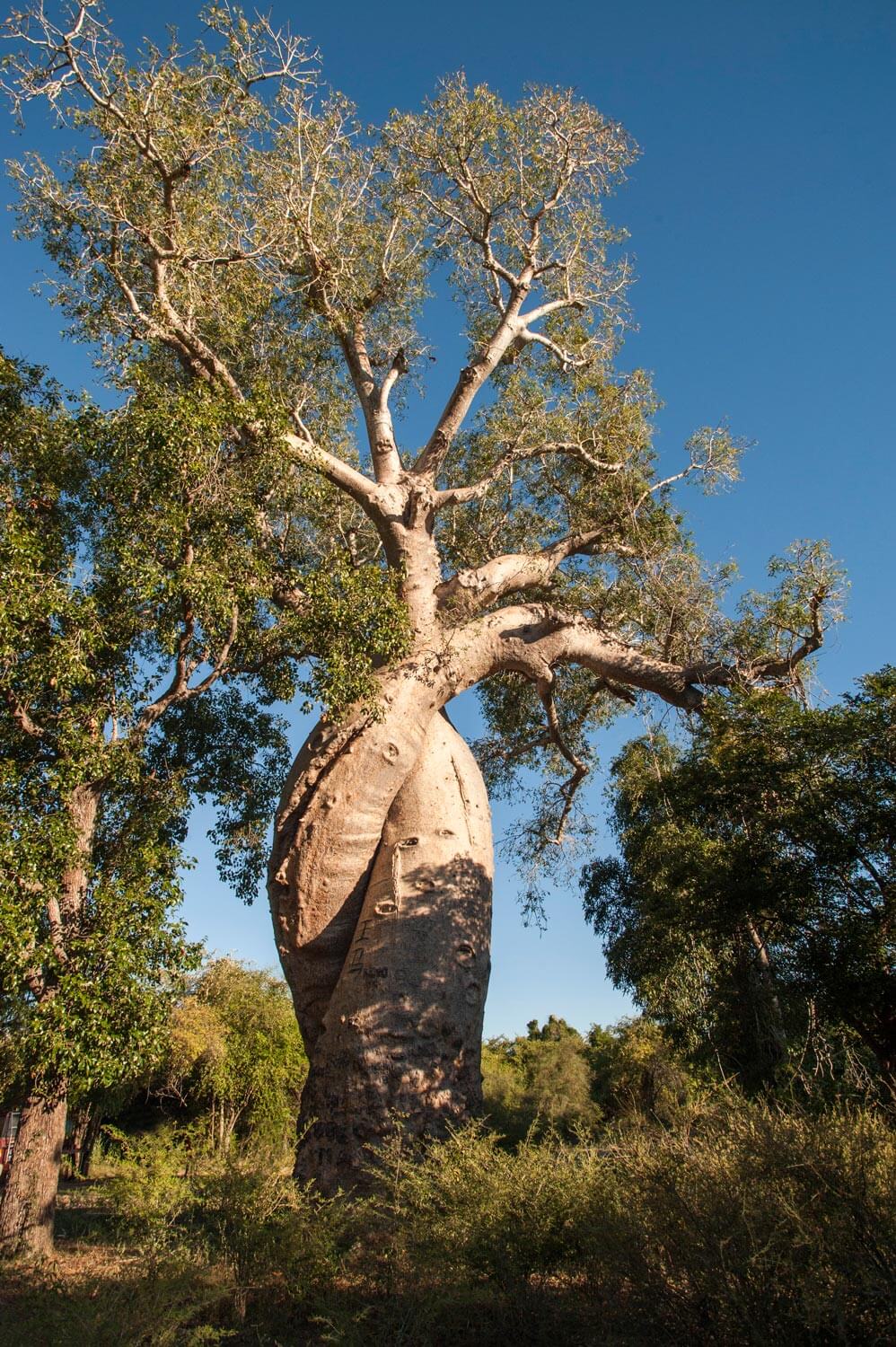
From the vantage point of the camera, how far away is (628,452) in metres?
10.0

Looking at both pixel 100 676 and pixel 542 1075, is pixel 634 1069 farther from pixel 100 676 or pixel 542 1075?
pixel 100 676

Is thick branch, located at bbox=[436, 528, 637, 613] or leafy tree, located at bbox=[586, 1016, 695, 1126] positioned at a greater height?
thick branch, located at bbox=[436, 528, 637, 613]

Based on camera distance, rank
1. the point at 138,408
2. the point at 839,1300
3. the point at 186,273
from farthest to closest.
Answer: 1. the point at 186,273
2. the point at 138,408
3. the point at 839,1300

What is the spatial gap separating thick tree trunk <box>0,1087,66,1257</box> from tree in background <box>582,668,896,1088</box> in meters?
4.65

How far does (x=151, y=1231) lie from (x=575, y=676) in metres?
7.78

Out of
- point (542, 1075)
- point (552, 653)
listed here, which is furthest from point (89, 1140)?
point (552, 653)

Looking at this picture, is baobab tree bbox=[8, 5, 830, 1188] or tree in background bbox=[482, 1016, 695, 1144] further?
tree in background bbox=[482, 1016, 695, 1144]

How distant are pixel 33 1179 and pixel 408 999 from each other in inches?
114

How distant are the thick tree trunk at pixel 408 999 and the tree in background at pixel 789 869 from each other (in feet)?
5.28

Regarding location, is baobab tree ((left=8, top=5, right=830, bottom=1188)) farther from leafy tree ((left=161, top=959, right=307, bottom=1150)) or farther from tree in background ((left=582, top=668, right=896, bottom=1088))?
leafy tree ((left=161, top=959, right=307, bottom=1150))

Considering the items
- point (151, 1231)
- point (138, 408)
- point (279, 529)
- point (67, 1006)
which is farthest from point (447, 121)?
point (151, 1231)

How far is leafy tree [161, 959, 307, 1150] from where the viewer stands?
16.2m

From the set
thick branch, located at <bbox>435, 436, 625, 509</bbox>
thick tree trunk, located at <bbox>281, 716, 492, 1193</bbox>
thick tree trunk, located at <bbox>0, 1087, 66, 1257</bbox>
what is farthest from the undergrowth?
thick branch, located at <bbox>435, 436, 625, 509</bbox>

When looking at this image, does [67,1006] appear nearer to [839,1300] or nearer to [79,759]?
[79,759]
